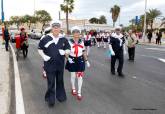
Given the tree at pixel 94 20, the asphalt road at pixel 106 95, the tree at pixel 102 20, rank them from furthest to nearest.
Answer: the tree at pixel 102 20
the tree at pixel 94 20
the asphalt road at pixel 106 95

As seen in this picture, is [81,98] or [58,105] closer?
[58,105]

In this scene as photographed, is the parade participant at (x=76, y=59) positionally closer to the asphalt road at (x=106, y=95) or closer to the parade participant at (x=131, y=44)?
the asphalt road at (x=106, y=95)

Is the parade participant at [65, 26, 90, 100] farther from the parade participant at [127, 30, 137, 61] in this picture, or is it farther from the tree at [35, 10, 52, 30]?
the tree at [35, 10, 52, 30]

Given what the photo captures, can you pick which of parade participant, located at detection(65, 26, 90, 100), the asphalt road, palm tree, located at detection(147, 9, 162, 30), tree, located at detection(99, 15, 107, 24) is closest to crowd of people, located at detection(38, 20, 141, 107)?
parade participant, located at detection(65, 26, 90, 100)

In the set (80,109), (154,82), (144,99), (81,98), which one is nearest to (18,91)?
(81,98)

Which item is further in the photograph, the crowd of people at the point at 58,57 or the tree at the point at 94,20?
the tree at the point at 94,20

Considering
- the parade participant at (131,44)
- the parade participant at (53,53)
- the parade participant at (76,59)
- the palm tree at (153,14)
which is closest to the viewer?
the parade participant at (53,53)

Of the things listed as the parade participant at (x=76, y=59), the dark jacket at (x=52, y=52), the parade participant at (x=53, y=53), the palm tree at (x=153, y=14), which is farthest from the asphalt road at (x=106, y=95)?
the palm tree at (x=153, y=14)

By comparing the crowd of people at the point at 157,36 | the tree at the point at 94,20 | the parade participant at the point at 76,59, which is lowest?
the crowd of people at the point at 157,36

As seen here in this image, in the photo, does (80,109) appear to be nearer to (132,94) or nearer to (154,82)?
(132,94)

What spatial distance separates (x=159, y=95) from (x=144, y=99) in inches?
30.0

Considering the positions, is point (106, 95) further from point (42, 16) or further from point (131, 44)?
point (42, 16)

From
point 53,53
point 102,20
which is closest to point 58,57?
point 53,53

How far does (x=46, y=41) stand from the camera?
25.5ft
